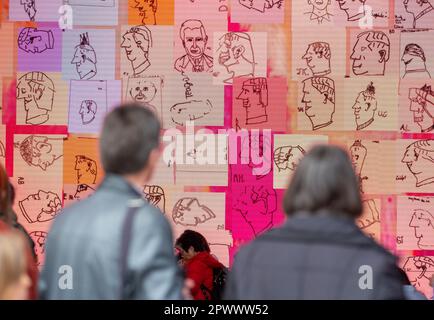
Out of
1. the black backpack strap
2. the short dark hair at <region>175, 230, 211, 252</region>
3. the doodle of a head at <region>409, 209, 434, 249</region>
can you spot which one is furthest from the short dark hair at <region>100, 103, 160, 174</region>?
the doodle of a head at <region>409, 209, 434, 249</region>

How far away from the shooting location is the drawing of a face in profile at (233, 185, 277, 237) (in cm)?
602

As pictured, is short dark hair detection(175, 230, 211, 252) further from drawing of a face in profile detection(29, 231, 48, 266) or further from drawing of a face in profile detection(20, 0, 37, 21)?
drawing of a face in profile detection(20, 0, 37, 21)

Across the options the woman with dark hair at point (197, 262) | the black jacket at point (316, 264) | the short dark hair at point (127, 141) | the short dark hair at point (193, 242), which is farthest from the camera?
the short dark hair at point (193, 242)

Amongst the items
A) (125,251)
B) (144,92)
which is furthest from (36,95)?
(125,251)

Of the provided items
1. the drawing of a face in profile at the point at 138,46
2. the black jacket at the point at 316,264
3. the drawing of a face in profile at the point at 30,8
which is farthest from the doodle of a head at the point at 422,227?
the black jacket at the point at 316,264

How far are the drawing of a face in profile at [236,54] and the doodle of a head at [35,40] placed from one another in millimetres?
1229

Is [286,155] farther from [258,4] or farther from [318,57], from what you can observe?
[258,4]

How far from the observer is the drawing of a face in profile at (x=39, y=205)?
20.0 ft

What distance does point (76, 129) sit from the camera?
6.09 metres

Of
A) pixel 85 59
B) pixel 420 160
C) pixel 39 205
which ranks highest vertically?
pixel 85 59

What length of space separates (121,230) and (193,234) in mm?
3600

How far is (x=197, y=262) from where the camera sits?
17.1ft

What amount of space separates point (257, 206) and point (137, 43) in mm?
1455

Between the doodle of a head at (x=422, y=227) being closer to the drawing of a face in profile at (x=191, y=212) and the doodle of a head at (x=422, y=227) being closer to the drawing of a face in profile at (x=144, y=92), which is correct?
the drawing of a face in profile at (x=191, y=212)
